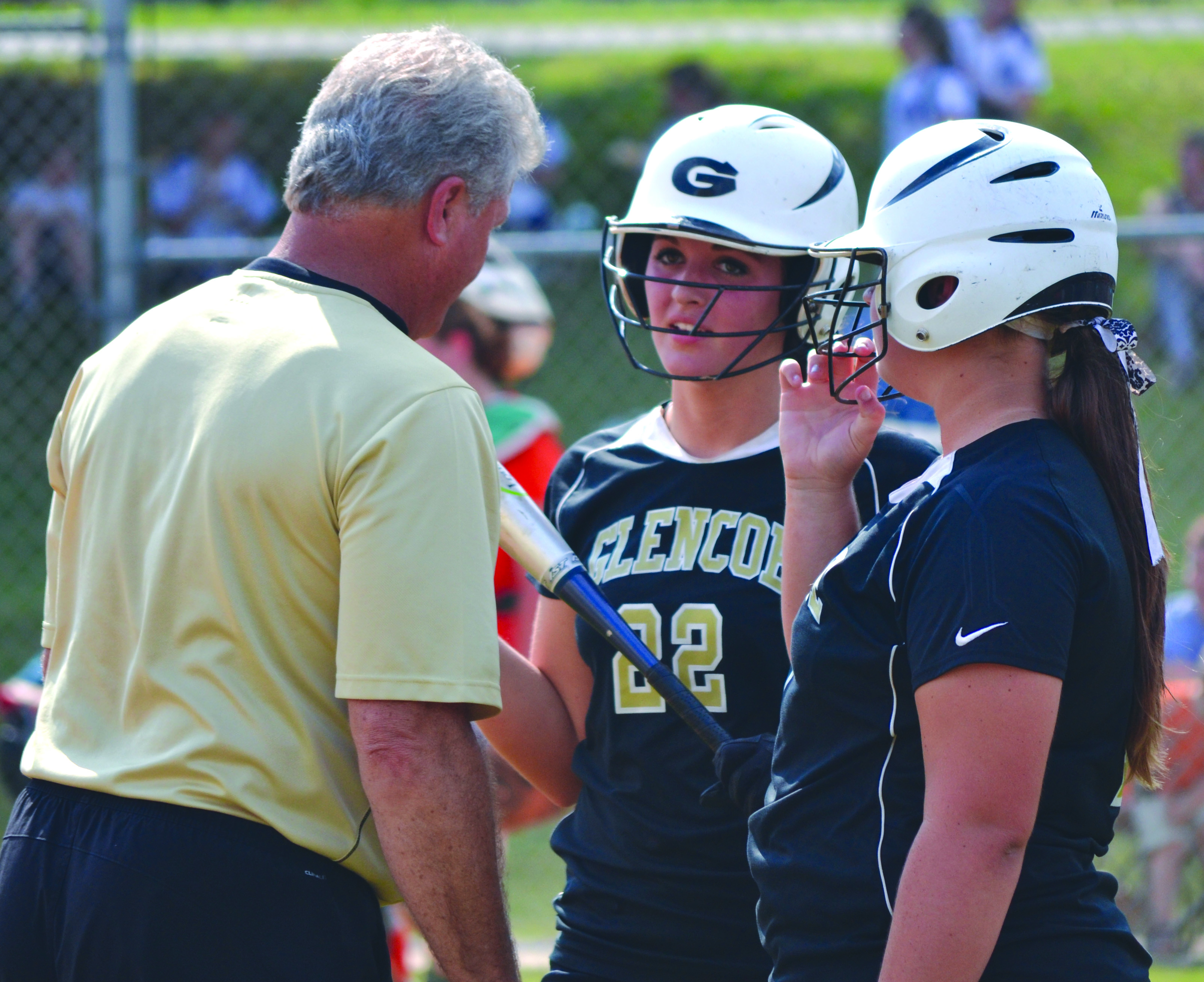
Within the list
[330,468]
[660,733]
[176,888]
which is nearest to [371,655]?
[330,468]

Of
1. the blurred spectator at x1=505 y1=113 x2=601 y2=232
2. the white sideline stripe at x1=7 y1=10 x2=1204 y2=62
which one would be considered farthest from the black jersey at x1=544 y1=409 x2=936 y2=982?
the white sideline stripe at x1=7 y1=10 x2=1204 y2=62

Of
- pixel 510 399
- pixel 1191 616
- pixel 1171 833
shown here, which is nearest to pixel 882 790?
pixel 510 399

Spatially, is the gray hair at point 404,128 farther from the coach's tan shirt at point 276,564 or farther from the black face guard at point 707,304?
the black face guard at point 707,304

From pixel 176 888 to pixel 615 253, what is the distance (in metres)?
1.52

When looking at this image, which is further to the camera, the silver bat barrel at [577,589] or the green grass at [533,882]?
the green grass at [533,882]

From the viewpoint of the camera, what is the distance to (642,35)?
714 inches

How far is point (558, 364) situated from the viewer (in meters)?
11.0

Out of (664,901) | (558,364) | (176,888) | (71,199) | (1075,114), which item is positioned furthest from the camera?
(1075,114)

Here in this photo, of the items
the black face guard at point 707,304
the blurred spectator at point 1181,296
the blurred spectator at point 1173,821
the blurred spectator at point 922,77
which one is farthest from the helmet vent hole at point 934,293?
the blurred spectator at point 1181,296

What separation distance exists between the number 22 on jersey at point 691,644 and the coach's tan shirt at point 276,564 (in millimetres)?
456

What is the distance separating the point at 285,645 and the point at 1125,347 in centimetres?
129

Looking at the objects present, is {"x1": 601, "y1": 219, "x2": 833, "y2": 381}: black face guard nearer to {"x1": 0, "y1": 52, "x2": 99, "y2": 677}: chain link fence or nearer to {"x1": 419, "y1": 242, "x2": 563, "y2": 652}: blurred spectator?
{"x1": 419, "y1": 242, "x2": 563, "y2": 652}: blurred spectator

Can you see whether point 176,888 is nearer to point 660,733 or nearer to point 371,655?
point 371,655

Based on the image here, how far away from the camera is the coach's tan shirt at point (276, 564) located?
6.57 ft
